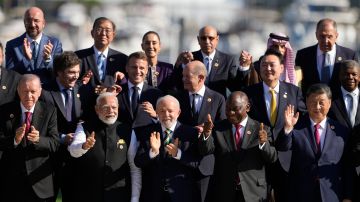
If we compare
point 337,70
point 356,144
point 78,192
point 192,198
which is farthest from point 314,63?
point 78,192

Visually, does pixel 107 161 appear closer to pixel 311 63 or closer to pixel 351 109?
pixel 351 109

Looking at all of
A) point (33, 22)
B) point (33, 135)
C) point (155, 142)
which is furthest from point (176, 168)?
point (33, 22)

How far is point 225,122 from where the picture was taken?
11844 mm

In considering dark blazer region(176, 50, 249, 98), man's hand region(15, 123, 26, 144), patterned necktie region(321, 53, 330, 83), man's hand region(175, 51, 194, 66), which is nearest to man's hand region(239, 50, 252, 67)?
dark blazer region(176, 50, 249, 98)

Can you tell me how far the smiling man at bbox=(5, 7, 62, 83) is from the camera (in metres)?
13.2

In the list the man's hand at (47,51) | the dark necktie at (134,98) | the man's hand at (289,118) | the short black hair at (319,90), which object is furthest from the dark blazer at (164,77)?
the short black hair at (319,90)

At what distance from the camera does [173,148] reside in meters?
11.5

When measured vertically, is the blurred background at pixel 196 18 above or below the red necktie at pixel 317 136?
below

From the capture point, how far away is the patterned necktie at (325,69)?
13445mm

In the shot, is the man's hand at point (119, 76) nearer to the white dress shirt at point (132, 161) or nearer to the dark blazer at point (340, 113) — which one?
the white dress shirt at point (132, 161)

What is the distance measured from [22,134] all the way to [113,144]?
1.15 metres

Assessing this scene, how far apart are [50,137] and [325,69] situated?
13.7 ft

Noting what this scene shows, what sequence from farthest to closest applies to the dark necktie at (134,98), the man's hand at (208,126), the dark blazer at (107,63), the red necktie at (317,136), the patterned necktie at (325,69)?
the patterned necktie at (325,69) → the dark blazer at (107,63) → the dark necktie at (134,98) → the red necktie at (317,136) → the man's hand at (208,126)

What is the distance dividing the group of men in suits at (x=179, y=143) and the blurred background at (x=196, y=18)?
115ft
